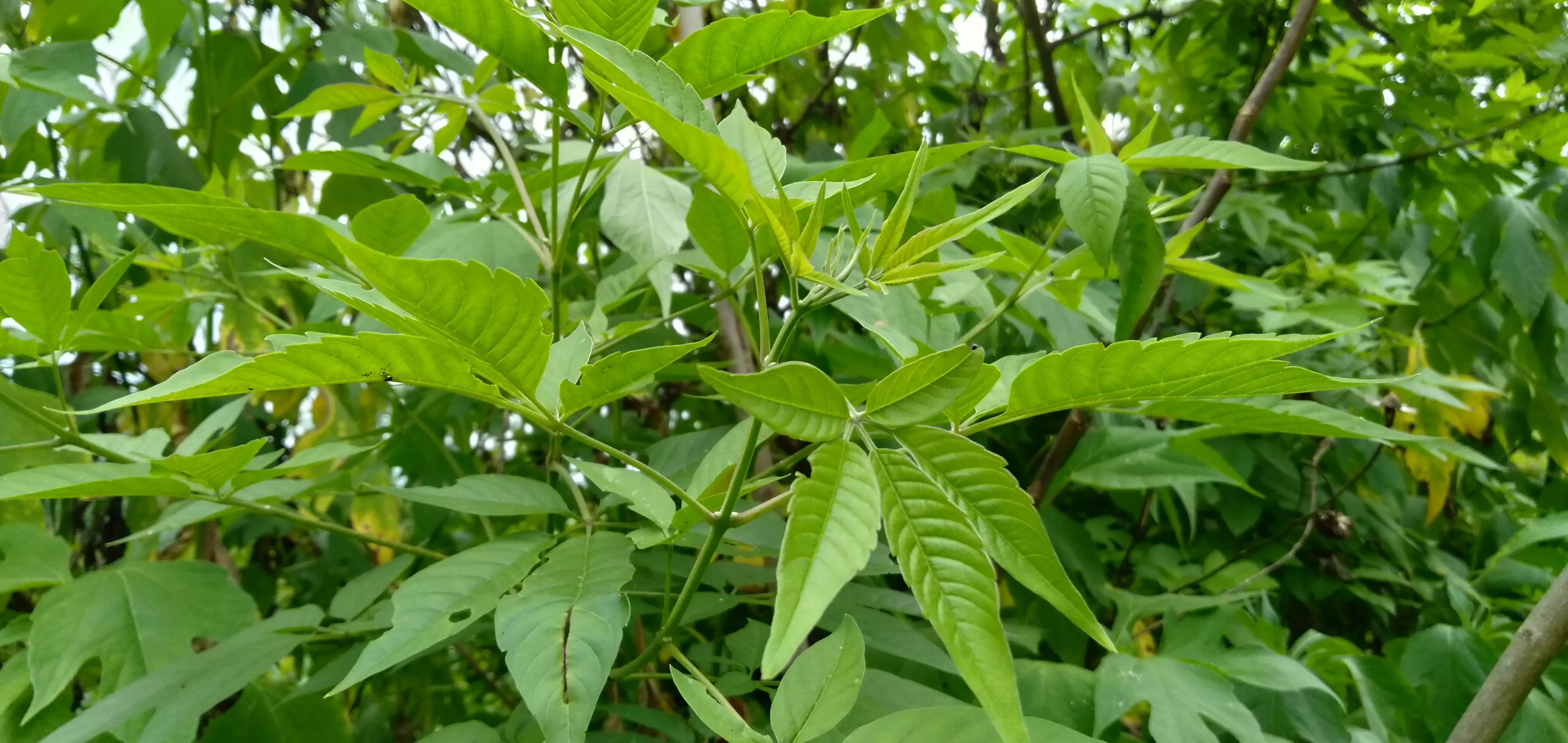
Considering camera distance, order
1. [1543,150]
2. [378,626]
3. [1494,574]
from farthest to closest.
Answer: [1543,150] < [1494,574] < [378,626]

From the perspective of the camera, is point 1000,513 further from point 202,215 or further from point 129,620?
point 129,620

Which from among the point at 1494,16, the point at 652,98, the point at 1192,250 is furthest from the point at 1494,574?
the point at 652,98

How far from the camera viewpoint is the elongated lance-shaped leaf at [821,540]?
208 millimetres

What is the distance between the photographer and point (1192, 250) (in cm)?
99

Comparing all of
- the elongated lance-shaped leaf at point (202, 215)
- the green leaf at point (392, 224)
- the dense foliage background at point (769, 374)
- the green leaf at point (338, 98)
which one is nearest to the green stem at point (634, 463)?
the dense foliage background at point (769, 374)

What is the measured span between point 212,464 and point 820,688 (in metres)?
0.31

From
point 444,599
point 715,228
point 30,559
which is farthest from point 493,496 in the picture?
point 30,559

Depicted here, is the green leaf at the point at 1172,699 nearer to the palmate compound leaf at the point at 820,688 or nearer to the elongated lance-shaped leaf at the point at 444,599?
the palmate compound leaf at the point at 820,688

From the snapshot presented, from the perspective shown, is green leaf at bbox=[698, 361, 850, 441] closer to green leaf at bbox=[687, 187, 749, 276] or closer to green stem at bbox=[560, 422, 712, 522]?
green stem at bbox=[560, 422, 712, 522]

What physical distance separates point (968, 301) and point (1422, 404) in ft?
2.37

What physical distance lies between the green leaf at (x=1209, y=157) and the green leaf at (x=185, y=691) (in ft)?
1.76

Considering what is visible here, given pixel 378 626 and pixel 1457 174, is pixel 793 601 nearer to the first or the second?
pixel 378 626

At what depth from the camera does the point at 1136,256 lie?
440 mm

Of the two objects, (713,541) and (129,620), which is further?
(129,620)
